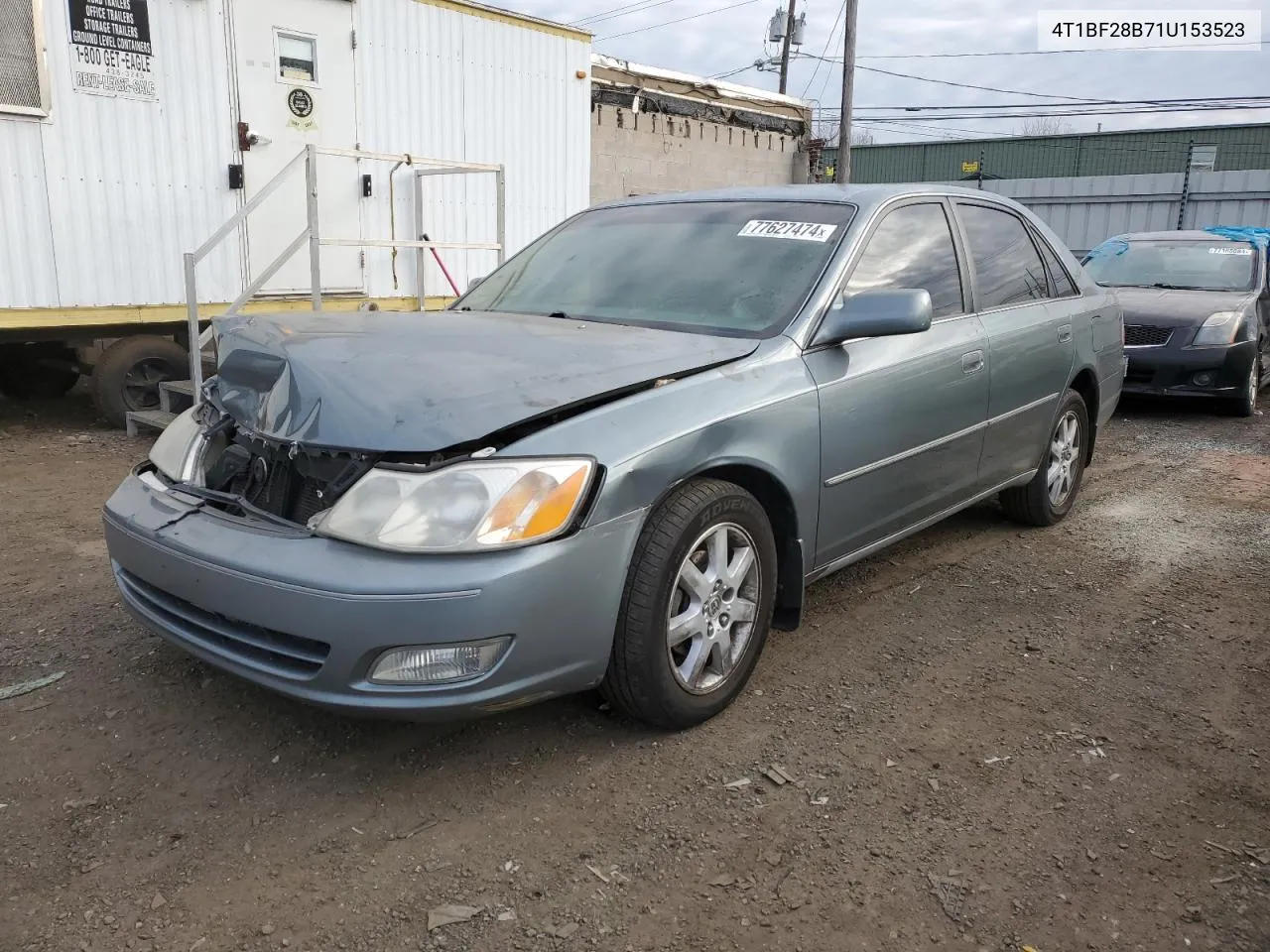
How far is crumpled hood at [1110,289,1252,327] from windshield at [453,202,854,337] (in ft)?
19.0

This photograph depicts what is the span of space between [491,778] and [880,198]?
2.56m

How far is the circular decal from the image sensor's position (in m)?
7.78

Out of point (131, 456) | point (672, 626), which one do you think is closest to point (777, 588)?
point (672, 626)

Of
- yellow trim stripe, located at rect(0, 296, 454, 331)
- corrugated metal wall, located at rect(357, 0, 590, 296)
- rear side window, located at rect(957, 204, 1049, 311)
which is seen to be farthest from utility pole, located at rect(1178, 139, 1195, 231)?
rear side window, located at rect(957, 204, 1049, 311)

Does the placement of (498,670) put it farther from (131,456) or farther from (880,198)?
(131,456)

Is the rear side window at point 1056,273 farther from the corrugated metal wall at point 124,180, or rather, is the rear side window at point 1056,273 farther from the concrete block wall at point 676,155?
the concrete block wall at point 676,155

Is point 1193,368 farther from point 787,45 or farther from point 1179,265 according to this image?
point 787,45

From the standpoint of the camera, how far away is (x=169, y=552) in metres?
2.77

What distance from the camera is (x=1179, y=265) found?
988cm

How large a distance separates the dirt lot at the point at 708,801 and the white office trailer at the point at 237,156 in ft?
12.4

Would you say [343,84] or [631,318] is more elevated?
[343,84]

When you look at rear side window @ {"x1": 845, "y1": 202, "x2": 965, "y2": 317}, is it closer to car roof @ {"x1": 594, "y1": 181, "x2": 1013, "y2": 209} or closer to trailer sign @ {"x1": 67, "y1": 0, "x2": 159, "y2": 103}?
car roof @ {"x1": 594, "y1": 181, "x2": 1013, "y2": 209}

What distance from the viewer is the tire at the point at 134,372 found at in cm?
753

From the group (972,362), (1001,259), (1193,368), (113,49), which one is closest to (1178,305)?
(1193,368)
